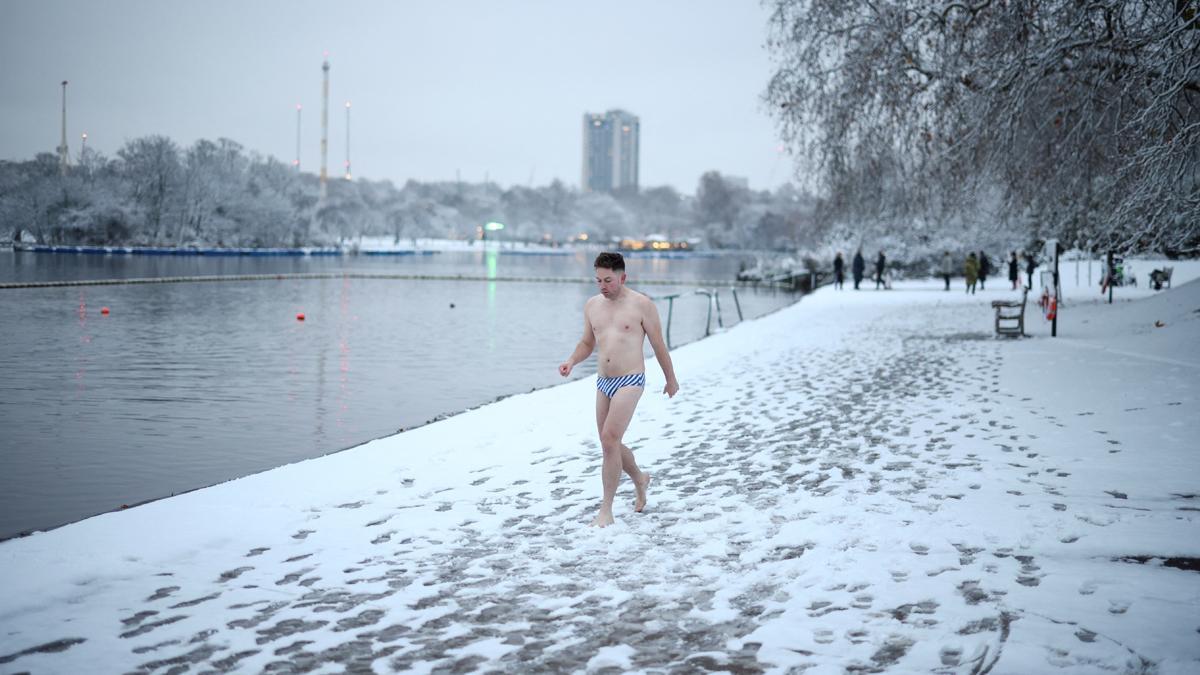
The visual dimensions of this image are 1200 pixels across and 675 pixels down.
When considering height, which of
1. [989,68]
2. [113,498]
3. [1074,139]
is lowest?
[113,498]

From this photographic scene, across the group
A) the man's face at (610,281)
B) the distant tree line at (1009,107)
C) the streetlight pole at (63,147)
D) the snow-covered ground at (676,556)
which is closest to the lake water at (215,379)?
the snow-covered ground at (676,556)

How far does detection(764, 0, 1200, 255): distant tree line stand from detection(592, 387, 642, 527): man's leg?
9.38 m

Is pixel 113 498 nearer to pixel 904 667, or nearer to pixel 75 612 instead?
pixel 75 612

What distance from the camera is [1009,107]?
16953 millimetres

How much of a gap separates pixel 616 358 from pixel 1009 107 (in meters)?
12.9

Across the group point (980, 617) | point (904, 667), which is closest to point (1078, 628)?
point (980, 617)

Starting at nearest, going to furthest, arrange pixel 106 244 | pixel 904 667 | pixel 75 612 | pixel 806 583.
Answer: pixel 904 667 < pixel 75 612 < pixel 806 583 < pixel 106 244

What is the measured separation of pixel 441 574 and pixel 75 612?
1905 millimetres

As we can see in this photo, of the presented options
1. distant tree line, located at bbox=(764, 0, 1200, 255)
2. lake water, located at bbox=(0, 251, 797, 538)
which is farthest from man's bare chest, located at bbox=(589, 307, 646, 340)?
distant tree line, located at bbox=(764, 0, 1200, 255)

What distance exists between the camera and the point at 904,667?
4.42 metres

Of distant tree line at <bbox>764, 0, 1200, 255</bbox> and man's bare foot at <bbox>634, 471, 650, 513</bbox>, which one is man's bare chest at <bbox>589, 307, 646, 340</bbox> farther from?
distant tree line at <bbox>764, 0, 1200, 255</bbox>

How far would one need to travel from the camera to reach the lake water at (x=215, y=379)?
33.0ft

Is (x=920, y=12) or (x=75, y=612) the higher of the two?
(x=920, y=12)

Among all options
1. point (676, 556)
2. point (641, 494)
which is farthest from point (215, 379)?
point (676, 556)
